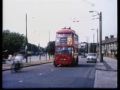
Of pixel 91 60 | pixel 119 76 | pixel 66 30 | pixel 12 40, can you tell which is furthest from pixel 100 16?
pixel 119 76

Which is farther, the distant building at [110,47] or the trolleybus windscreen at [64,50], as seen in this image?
the distant building at [110,47]

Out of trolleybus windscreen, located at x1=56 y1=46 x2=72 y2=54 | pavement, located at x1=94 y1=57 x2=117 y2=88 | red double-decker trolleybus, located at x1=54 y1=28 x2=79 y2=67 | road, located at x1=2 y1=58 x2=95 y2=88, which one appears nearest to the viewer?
road, located at x1=2 y1=58 x2=95 y2=88

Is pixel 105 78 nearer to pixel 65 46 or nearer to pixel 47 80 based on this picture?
pixel 47 80

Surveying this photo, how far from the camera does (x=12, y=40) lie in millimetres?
81812

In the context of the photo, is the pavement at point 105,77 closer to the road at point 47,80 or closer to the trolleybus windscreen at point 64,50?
the road at point 47,80

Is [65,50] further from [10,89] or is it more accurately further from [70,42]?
[10,89]

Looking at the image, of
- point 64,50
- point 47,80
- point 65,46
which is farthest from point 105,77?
point 64,50

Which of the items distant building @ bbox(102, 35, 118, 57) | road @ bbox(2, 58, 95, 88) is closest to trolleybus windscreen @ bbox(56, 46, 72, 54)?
road @ bbox(2, 58, 95, 88)

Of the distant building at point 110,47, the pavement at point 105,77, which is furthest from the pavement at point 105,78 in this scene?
the distant building at point 110,47

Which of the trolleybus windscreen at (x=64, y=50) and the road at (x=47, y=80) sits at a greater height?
the trolleybus windscreen at (x=64, y=50)

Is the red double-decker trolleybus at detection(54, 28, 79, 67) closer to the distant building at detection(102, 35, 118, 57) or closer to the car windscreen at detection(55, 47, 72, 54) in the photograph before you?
the car windscreen at detection(55, 47, 72, 54)

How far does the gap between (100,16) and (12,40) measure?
34363 mm

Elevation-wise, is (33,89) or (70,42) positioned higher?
(70,42)

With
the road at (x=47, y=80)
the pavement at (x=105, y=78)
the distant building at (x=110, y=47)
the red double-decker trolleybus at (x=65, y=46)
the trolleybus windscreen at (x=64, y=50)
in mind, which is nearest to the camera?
the road at (x=47, y=80)
